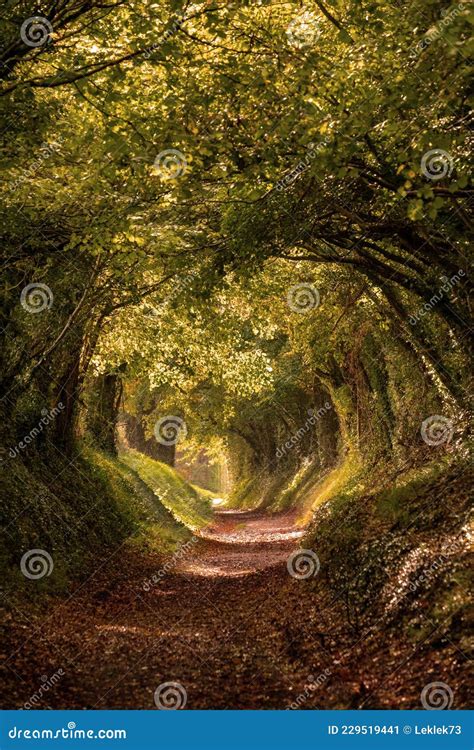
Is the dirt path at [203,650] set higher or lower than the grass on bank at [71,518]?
lower

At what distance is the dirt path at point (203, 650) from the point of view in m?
7.73

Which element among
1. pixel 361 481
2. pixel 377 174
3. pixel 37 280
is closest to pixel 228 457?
pixel 361 481

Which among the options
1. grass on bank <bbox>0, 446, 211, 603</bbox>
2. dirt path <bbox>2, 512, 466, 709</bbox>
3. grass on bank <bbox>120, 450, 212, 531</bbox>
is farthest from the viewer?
grass on bank <bbox>120, 450, 212, 531</bbox>

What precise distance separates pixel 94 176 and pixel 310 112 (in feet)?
11.7

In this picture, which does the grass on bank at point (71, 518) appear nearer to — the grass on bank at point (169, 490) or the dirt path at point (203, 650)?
the dirt path at point (203, 650)

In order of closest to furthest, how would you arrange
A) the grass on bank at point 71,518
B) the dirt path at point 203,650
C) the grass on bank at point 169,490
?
the dirt path at point 203,650 → the grass on bank at point 71,518 → the grass on bank at point 169,490

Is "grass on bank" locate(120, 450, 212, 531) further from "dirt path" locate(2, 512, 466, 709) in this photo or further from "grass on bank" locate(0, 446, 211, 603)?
"dirt path" locate(2, 512, 466, 709)

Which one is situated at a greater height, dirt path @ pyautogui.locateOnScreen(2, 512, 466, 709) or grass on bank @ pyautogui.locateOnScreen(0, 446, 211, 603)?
grass on bank @ pyautogui.locateOnScreen(0, 446, 211, 603)

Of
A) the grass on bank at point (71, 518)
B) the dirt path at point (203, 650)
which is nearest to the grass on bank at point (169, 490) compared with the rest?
the grass on bank at point (71, 518)

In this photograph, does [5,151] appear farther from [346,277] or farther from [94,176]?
[346,277]

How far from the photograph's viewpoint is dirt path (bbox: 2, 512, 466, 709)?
7.73 metres

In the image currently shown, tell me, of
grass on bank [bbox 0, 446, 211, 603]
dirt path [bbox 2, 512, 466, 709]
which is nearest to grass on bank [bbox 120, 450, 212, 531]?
grass on bank [bbox 0, 446, 211, 603]

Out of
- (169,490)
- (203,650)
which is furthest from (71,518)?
(169,490)

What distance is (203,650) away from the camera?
1020 cm
